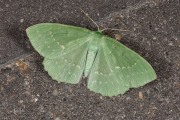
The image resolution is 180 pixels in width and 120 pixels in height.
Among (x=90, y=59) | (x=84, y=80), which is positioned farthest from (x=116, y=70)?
(x=84, y=80)

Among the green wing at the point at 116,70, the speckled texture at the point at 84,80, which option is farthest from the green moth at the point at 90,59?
the speckled texture at the point at 84,80

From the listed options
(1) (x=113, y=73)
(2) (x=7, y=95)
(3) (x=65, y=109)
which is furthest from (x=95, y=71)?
(2) (x=7, y=95)

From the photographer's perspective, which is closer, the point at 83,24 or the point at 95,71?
the point at 95,71

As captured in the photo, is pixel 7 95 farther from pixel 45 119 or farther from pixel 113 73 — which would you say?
pixel 113 73

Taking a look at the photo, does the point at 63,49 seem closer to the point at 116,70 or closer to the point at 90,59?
the point at 90,59

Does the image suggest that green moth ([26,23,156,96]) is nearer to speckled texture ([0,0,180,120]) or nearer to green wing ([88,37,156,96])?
green wing ([88,37,156,96])

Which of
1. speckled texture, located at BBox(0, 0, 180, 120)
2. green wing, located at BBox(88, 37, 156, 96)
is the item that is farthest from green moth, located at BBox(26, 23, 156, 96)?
speckled texture, located at BBox(0, 0, 180, 120)
